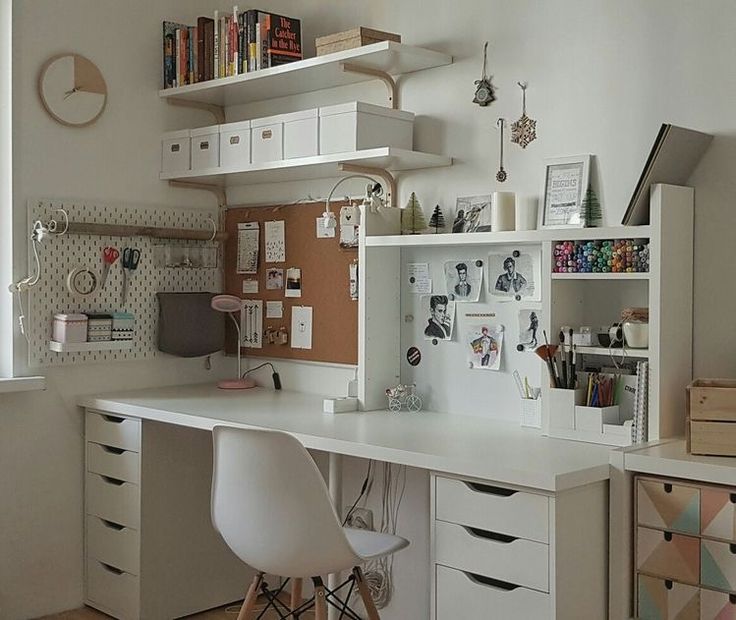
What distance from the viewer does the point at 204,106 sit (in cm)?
402

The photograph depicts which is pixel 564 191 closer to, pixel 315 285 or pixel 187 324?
pixel 315 285

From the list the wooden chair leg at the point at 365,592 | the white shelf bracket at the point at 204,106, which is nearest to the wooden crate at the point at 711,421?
the wooden chair leg at the point at 365,592

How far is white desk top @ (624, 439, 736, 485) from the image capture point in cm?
221

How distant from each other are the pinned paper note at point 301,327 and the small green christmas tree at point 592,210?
1235 mm

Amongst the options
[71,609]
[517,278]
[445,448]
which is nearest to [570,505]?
[445,448]

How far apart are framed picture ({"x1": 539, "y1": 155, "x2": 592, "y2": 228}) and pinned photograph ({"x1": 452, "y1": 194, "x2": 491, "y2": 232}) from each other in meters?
0.20

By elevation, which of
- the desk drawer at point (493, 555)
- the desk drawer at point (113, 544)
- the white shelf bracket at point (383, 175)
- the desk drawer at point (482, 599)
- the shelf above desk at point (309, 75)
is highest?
the shelf above desk at point (309, 75)

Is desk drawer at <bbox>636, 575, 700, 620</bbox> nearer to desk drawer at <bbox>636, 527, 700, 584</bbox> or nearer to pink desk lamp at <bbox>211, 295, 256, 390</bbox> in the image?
desk drawer at <bbox>636, 527, 700, 584</bbox>

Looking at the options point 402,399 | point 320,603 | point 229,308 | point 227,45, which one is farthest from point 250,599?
point 227,45

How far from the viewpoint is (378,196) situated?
3.37 m

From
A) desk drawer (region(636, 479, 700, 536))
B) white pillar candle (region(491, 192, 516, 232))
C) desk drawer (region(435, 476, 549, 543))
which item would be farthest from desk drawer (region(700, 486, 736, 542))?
white pillar candle (region(491, 192, 516, 232))

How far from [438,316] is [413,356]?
0.17 m

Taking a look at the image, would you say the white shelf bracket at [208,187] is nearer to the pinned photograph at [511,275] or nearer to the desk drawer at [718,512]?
the pinned photograph at [511,275]

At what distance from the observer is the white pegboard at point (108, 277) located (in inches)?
140
